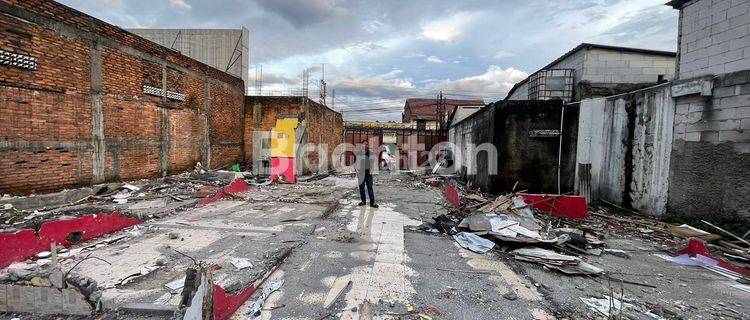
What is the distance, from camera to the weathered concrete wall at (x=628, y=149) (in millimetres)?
6672

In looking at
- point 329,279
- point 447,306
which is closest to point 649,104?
point 447,306

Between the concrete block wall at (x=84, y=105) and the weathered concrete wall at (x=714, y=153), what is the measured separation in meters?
13.0

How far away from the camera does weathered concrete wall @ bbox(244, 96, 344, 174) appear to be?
13.5 m

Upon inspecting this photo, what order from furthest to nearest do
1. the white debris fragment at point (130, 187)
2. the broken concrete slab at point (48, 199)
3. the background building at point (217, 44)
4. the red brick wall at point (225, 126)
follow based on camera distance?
the background building at point (217, 44)
the red brick wall at point (225, 126)
the white debris fragment at point (130, 187)
the broken concrete slab at point (48, 199)

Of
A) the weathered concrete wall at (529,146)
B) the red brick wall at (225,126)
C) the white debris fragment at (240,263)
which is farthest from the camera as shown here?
the red brick wall at (225,126)

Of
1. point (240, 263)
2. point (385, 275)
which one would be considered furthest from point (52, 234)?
point (385, 275)

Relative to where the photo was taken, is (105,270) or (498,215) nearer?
(105,270)

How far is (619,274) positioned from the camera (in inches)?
154

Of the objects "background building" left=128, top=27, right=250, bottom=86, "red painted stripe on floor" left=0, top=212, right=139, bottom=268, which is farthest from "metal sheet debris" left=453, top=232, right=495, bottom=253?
"background building" left=128, top=27, right=250, bottom=86

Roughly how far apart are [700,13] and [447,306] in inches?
307

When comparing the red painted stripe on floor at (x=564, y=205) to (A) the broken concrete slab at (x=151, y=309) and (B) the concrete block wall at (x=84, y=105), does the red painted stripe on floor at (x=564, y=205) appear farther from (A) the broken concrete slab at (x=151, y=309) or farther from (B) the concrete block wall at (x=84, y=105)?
(B) the concrete block wall at (x=84, y=105)

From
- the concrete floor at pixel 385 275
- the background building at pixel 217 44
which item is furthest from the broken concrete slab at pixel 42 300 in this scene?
the background building at pixel 217 44

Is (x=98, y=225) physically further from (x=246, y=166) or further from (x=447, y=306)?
(x=246, y=166)

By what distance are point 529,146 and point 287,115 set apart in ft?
30.1
